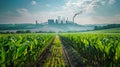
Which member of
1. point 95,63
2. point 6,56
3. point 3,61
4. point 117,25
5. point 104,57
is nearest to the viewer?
point 3,61

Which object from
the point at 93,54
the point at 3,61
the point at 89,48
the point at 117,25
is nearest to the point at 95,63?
the point at 93,54

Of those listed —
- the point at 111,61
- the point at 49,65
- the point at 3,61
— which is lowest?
the point at 49,65

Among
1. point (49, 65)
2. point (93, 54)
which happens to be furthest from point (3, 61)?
point (93, 54)

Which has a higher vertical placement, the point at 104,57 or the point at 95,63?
the point at 104,57

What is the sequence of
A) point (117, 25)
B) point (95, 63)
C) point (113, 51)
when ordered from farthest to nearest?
1. point (117, 25)
2. point (95, 63)
3. point (113, 51)

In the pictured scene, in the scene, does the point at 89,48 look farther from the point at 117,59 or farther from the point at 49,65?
the point at 117,59

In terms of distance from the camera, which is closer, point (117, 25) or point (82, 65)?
point (82, 65)

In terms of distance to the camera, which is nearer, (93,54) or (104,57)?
(104,57)

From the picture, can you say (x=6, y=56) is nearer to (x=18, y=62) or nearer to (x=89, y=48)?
(x=18, y=62)

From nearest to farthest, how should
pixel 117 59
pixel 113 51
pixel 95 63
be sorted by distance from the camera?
pixel 117 59
pixel 113 51
pixel 95 63
